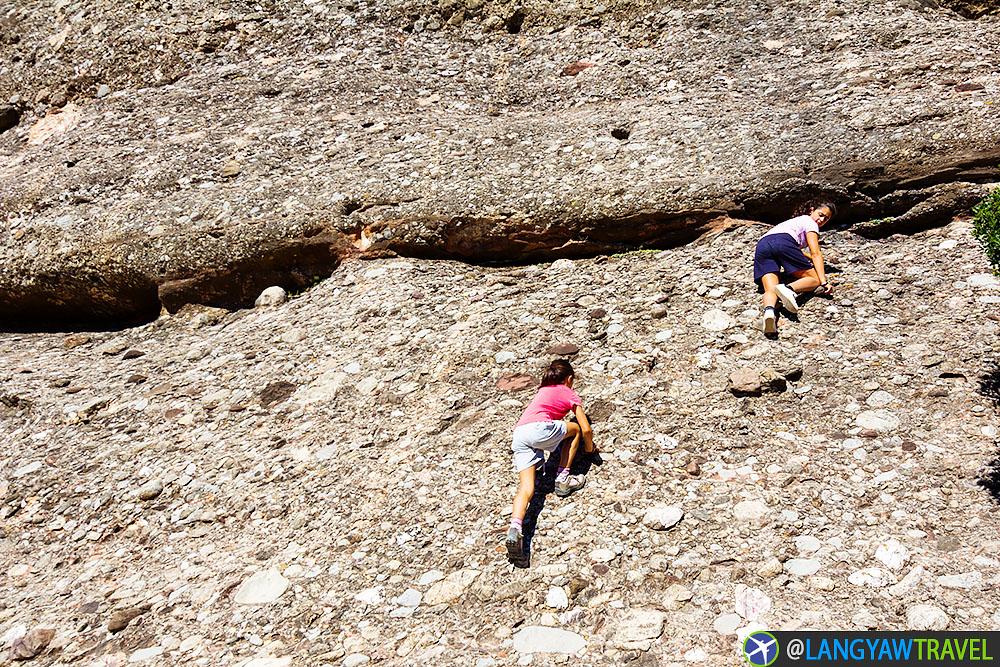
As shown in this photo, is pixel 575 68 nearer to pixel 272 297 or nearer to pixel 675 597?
pixel 272 297

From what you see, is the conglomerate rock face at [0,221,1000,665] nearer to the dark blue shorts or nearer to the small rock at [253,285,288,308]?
the dark blue shorts

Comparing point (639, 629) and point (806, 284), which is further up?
point (806, 284)

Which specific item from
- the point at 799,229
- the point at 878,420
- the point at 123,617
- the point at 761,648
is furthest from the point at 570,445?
the point at 799,229

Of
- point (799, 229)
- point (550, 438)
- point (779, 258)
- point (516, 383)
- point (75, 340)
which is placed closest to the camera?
point (550, 438)

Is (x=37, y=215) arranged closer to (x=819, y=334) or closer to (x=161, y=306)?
(x=161, y=306)

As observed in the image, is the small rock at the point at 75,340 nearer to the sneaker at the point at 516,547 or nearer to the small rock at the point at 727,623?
the sneaker at the point at 516,547

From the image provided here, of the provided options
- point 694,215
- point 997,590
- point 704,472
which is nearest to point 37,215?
point 694,215

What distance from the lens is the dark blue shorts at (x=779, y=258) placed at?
21.3ft

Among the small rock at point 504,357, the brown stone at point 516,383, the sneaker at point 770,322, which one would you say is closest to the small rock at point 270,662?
the brown stone at point 516,383

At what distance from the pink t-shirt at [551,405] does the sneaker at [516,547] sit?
0.90 m

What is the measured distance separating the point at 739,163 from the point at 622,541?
4660mm

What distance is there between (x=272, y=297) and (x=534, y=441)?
14.4 ft

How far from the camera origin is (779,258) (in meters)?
6.54

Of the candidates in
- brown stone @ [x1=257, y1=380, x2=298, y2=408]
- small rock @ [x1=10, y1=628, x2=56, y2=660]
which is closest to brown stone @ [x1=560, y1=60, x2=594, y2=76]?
brown stone @ [x1=257, y1=380, x2=298, y2=408]
